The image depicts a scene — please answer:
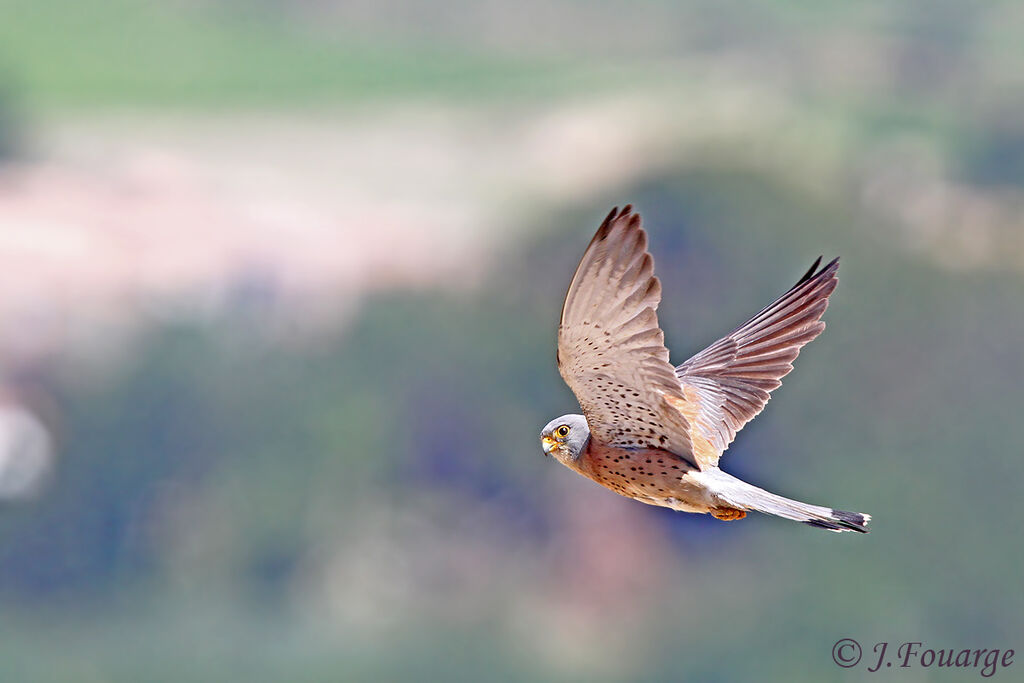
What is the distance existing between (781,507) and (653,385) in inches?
24.6

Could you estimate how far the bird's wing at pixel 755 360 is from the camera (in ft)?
21.9

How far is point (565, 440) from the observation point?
6191mm

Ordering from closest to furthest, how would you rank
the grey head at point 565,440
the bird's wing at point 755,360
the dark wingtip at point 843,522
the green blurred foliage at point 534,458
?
the dark wingtip at point 843,522
the grey head at point 565,440
the bird's wing at point 755,360
the green blurred foliage at point 534,458

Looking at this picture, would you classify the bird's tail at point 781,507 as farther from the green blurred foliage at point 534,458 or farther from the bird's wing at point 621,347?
the green blurred foliage at point 534,458

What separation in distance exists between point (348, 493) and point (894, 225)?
58.5 feet

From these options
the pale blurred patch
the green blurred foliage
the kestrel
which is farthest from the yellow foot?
the pale blurred patch

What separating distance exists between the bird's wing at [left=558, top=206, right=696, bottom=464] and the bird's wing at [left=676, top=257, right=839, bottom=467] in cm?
75

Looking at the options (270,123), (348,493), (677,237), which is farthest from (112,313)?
(270,123)

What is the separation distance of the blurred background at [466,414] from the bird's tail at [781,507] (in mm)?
27610

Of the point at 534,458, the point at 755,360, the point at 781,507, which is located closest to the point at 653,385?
the point at 781,507

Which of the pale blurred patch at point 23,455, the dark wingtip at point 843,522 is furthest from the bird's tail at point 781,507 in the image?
the pale blurred patch at point 23,455

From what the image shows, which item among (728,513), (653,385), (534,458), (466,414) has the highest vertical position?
(466,414)

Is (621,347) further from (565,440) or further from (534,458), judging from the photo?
(534,458)

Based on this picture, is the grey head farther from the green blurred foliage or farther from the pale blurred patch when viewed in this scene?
the pale blurred patch
